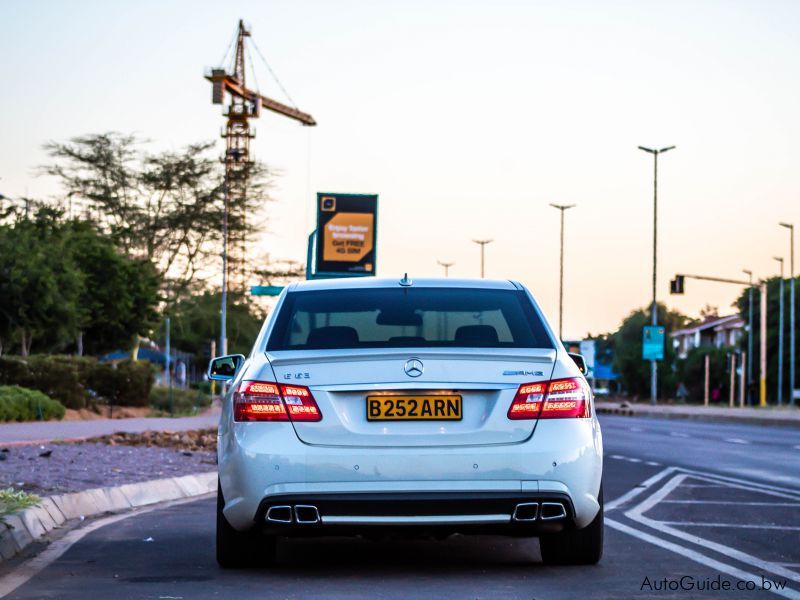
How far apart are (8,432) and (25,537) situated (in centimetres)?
1387

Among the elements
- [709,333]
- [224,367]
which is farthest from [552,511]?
[709,333]

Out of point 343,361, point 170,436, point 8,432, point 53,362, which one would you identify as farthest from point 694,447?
point 343,361

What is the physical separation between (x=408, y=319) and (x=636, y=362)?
410 ft

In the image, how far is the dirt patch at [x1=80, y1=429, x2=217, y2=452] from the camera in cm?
2064

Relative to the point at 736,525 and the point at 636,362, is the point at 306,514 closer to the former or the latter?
the point at 736,525

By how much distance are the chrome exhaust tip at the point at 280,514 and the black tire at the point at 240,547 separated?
19.4 inches

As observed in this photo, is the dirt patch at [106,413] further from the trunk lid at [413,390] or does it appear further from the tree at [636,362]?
the tree at [636,362]

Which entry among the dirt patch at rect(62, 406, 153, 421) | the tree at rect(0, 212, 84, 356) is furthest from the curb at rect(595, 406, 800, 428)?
the tree at rect(0, 212, 84, 356)

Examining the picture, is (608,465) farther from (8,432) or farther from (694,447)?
(8,432)

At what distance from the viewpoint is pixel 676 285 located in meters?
62.9

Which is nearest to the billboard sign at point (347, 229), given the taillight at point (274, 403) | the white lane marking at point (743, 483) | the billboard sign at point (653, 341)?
the white lane marking at point (743, 483)

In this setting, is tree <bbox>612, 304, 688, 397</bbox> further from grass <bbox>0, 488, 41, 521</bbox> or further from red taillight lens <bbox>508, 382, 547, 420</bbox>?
red taillight lens <bbox>508, 382, 547, 420</bbox>

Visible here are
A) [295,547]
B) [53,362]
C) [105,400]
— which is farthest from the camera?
[105,400]

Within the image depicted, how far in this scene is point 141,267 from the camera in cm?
5819
